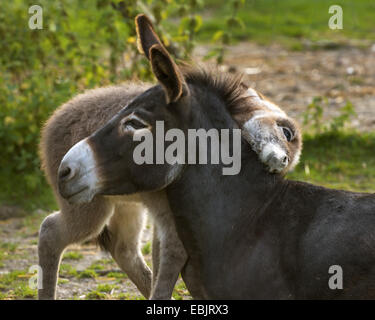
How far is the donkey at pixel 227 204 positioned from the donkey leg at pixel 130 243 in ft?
3.34

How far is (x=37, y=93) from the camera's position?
855cm

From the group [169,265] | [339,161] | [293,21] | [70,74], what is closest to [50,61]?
[70,74]

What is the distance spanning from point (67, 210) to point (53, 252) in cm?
35

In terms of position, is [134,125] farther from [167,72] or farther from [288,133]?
[288,133]

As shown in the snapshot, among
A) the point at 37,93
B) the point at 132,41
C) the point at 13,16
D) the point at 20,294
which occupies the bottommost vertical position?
the point at 20,294

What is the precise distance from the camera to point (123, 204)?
5.49 metres

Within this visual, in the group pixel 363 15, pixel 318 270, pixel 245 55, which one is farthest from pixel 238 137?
pixel 363 15

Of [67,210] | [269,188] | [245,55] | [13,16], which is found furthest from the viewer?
[245,55]

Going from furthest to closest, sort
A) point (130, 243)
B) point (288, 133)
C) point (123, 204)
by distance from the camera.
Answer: point (130, 243) < point (123, 204) < point (288, 133)

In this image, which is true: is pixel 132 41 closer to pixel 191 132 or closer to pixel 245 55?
pixel 191 132

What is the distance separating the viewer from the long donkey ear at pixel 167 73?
420cm

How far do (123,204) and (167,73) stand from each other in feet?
5.00

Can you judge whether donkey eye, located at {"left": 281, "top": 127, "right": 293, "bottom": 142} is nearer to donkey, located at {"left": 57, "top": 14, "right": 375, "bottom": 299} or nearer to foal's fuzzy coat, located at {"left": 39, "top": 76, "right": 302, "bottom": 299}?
donkey, located at {"left": 57, "top": 14, "right": 375, "bottom": 299}

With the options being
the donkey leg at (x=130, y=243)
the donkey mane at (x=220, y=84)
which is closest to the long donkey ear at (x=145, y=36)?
the donkey mane at (x=220, y=84)
